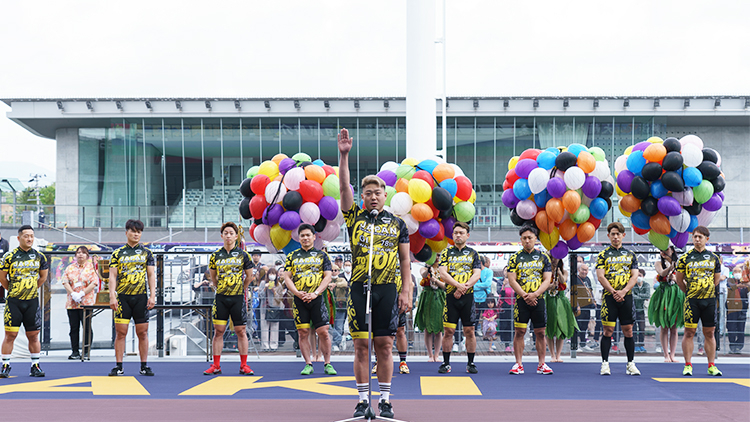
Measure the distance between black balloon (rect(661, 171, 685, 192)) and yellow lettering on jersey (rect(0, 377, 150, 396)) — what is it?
22.6 ft

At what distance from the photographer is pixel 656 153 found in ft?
28.0

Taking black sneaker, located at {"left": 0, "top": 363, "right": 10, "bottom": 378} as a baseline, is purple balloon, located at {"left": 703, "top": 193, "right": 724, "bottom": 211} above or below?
above

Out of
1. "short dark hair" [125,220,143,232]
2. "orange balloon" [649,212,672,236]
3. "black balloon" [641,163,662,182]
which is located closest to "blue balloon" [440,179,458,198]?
"black balloon" [641,163,662,182]

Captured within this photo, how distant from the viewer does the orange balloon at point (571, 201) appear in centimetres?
839

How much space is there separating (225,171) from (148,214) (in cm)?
473

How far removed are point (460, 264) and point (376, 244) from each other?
123 inches

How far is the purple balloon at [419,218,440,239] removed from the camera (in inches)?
326

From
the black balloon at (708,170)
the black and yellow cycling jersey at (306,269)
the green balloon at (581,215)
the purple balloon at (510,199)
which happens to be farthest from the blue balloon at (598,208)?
the black and yellow cycling jersey at (306,269)

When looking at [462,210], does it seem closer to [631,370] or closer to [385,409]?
[631,370]

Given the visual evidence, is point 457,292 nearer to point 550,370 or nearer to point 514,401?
point 550,370

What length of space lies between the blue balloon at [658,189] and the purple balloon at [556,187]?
48.0 inches

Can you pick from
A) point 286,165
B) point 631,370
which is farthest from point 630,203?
point 286,165

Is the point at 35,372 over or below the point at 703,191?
below

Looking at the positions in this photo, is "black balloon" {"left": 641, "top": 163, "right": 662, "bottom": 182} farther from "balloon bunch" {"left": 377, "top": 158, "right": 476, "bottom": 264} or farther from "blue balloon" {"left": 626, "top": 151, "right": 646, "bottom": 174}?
"balloon bunch" {"left": 377, "top": 158, "right": 476, "bottom": 264}
